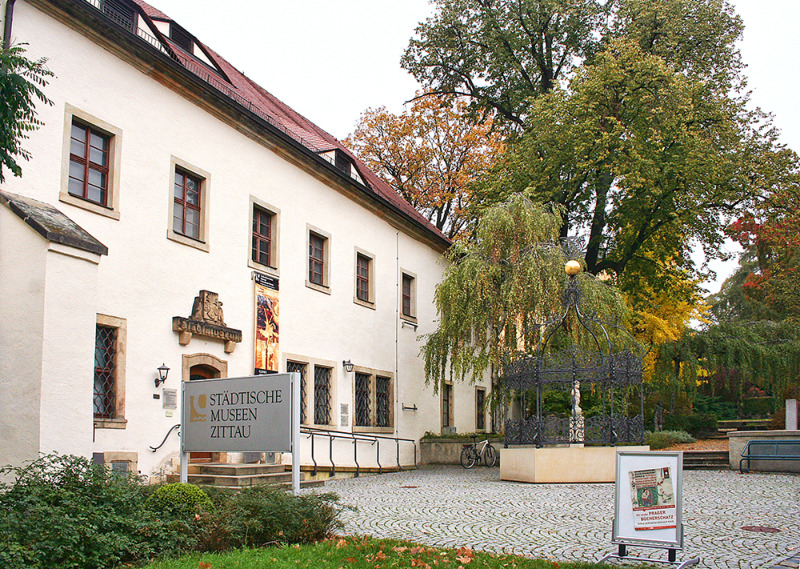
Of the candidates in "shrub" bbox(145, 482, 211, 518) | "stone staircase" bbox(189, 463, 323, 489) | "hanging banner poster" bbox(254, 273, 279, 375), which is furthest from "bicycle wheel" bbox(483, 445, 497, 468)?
"shrub" bbox(145, 482, 211, 518)

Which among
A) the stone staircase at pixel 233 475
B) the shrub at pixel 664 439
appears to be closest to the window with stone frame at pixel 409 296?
the shrub at pixel 664 439

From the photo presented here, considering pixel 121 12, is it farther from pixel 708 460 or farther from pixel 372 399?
pixel 708 460

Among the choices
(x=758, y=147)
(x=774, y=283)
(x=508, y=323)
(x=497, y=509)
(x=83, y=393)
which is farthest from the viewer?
(x=774, y=283)

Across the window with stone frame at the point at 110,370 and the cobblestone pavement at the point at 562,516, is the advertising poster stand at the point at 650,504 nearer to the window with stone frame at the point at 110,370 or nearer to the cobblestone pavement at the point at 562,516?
the cobblestone pavement at the point at 562,516

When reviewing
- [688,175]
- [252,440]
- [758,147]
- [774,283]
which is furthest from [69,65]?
[774,283]

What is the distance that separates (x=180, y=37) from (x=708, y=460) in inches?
653

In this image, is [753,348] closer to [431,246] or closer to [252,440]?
[431,246]

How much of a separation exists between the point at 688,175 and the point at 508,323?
7962 millimetres

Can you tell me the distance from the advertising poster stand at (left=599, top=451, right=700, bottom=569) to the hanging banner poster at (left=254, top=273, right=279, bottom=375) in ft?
33.5

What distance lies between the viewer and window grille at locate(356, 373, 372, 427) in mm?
20703

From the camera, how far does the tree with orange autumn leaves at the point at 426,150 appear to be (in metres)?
33.5

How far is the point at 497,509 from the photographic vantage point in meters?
11.3

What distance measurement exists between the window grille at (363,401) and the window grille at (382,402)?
19.1 inches

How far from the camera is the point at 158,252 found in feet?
45.4
